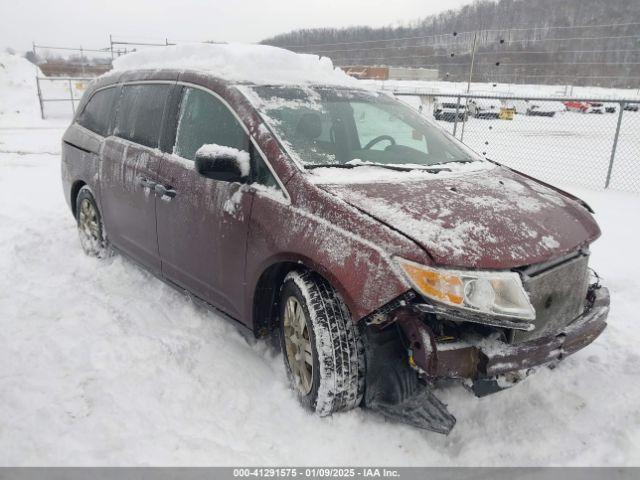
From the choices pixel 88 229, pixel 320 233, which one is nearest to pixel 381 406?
pixel 320 233

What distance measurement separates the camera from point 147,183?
341cm

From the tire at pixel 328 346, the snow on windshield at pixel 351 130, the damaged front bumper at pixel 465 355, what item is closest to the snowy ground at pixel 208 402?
the tire at pixel 328 346

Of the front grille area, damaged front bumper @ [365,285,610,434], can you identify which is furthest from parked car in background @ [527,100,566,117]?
damaged front bumper @ [365,285,610,434]

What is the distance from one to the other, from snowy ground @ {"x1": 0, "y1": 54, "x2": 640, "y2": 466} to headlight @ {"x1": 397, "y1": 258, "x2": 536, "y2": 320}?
0.79 meters

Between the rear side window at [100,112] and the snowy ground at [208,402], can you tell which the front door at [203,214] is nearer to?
the snowy ground at [208,402]

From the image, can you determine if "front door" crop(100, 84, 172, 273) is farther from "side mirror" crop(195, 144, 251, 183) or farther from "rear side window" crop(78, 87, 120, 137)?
"side mirror" crop(195, 144, 251, 183)

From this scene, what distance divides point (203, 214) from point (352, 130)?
44.7 inches

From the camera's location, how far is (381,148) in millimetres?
3225

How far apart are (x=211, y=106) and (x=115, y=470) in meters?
2.09

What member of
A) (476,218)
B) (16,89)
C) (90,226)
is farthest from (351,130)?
(16,89)

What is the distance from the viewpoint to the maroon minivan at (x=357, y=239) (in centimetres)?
206

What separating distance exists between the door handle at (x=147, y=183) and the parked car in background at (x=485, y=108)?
10926 mm

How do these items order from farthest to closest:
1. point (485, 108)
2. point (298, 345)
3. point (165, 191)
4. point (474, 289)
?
point (485, 108) → point (165, 191) → point (298, 345) → point (474, 289)

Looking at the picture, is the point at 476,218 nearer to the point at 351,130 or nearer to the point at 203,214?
the point at 351,130
